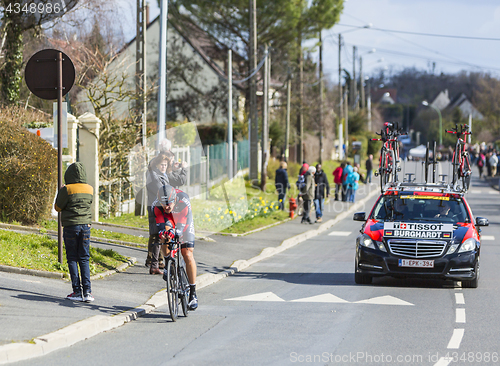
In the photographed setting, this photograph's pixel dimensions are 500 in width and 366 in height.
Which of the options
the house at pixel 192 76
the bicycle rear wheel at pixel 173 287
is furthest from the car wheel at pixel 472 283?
the house at pixel 192 76

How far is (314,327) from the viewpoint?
25.1ft

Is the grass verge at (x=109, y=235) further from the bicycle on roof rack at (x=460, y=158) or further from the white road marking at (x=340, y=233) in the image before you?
the white road marking at (x=340, y=233)

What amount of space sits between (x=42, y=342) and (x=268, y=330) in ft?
7.82

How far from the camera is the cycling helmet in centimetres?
813

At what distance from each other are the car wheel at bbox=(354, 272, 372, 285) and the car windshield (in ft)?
3.44

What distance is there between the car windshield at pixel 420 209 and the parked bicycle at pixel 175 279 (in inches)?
172

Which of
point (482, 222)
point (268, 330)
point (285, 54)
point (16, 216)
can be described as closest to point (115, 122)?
point (16, 216)

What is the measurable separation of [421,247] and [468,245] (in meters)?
0.72

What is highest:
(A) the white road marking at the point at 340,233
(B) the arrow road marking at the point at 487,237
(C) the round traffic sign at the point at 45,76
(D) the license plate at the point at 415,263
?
(C) the round traffic sign at the point at 45,76

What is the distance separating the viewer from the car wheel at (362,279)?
10.8 metres

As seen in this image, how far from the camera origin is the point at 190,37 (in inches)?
1794

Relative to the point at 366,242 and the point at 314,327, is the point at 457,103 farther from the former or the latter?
the point at 314,327

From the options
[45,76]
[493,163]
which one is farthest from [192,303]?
[493,163]

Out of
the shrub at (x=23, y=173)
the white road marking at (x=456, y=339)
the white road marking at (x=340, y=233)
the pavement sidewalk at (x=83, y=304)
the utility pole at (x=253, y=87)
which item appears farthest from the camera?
the utility pole at (x=253, y=87)
